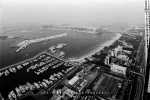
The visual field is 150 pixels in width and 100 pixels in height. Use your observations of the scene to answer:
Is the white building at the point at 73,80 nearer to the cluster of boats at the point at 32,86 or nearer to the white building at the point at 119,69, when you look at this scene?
the cluster of boats at the point at 32,86

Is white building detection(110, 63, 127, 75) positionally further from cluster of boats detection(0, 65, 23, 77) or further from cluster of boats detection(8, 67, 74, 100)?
cluster of boats detection(0, 65, 23, 77)

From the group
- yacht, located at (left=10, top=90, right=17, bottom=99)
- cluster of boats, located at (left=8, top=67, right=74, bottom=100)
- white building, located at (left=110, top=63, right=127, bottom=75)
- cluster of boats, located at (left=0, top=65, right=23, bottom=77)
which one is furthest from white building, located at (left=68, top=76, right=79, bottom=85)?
cluster of boats, located at (left=0, top=65, right=23, bottom=77)

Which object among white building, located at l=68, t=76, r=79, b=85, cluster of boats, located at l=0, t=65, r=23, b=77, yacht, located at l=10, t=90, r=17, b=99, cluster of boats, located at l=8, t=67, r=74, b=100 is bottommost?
yacht, located at l=10, t=90, r=17, b=99

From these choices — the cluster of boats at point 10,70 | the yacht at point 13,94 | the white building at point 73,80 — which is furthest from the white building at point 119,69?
the cluster of boats at point 10,70

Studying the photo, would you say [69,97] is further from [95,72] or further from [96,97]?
[95,72]

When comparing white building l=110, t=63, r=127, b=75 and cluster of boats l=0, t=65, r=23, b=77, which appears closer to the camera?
white building l=110, t=63, r=127, b=75

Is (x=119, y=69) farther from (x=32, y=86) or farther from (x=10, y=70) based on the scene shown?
(x=10, y=70)

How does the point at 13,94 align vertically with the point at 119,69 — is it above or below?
below

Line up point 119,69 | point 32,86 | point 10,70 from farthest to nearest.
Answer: point 10,70 < point 119,69 < point 32,86

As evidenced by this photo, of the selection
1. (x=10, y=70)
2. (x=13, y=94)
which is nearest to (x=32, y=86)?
(x=13, y=94)

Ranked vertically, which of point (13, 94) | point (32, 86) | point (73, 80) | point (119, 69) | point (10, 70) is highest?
point (119, 69)

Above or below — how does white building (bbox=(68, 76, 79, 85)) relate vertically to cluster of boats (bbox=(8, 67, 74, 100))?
above
